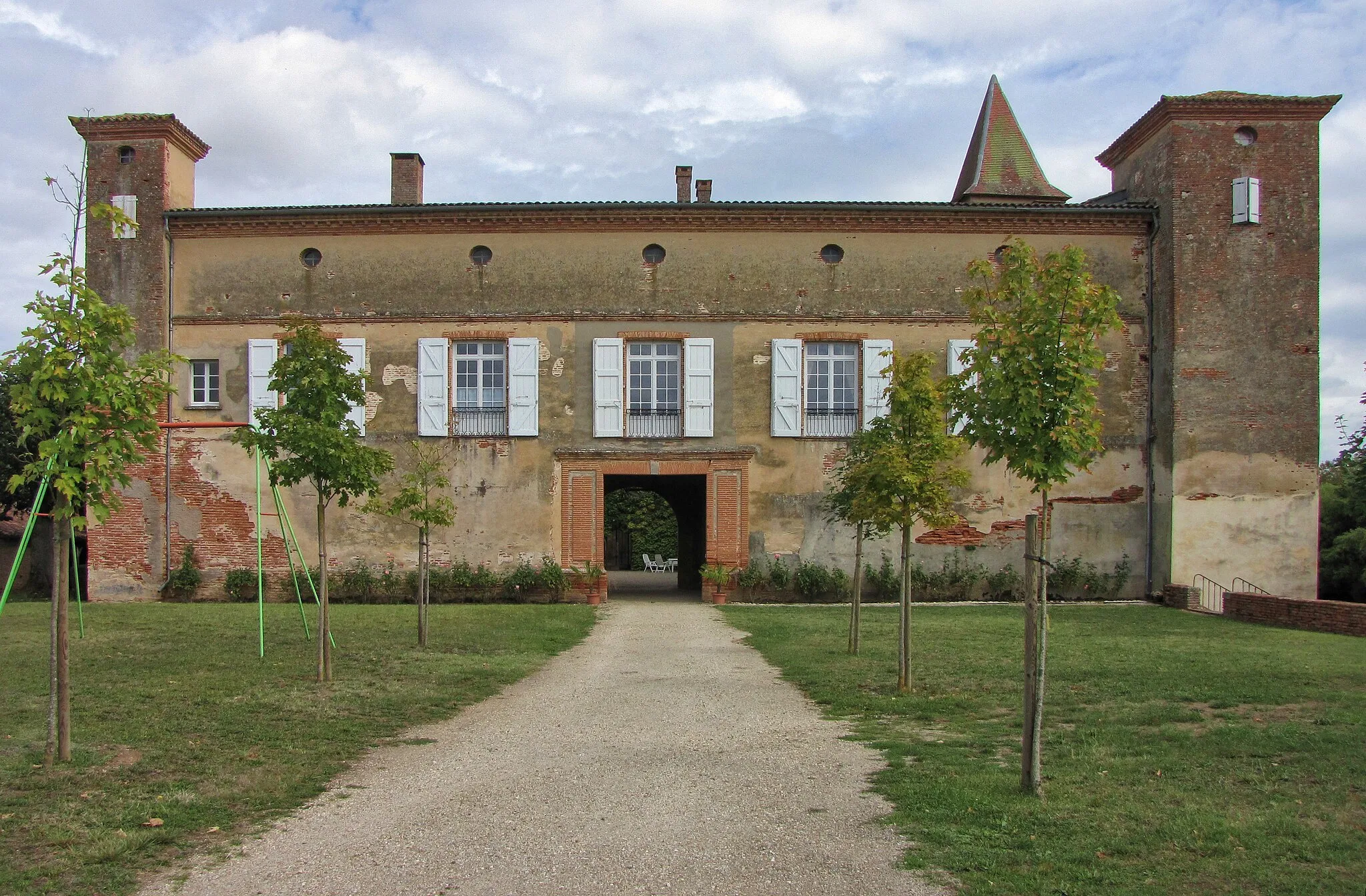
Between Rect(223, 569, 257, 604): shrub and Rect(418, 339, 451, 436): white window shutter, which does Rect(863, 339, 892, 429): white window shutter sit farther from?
Rect(223, 569, 257, 604): shrub

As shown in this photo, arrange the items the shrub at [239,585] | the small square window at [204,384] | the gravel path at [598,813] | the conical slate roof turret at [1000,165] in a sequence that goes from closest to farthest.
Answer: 1. the gravel path at [598,813]
2. the shrub at [239,585]
3. the small square window at [204,384]
4. the conical slate roof turret at [1000,165]

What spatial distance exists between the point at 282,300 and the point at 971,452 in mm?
14634

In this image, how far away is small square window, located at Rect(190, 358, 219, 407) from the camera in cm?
2341

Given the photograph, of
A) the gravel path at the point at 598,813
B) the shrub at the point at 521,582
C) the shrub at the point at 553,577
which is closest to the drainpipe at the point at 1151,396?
the shrub at the point at 553,577

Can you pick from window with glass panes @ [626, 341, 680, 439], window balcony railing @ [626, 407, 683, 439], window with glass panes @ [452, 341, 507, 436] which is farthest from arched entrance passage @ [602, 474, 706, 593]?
window with glass panes @ [452, 341, 507, 436]

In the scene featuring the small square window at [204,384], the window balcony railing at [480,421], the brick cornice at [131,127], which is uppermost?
the brick cornice at [131,127]

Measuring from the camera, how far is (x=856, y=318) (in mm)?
23234

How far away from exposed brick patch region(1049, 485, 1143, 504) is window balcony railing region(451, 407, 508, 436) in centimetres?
1152

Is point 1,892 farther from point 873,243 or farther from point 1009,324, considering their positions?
point 873,243

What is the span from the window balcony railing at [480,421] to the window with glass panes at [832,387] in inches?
249

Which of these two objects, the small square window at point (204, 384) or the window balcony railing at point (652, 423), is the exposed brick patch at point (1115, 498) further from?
the small square window at point (204, 384)

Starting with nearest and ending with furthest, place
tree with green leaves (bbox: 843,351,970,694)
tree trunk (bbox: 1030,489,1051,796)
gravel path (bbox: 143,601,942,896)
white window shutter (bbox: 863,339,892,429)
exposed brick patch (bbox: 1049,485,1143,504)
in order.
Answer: gravel path (bbox: 143,601,942,896) → tree trunk (bbox: 1030,489,1051,796) → tree with green leaves (bbox: 843,351,970,694) → white window shutter (bbox: 863,339,892,429) → exposed brick patch (bbox: 1049,485,1143,504)

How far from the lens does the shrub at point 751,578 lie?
22688mm

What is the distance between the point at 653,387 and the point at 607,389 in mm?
992
